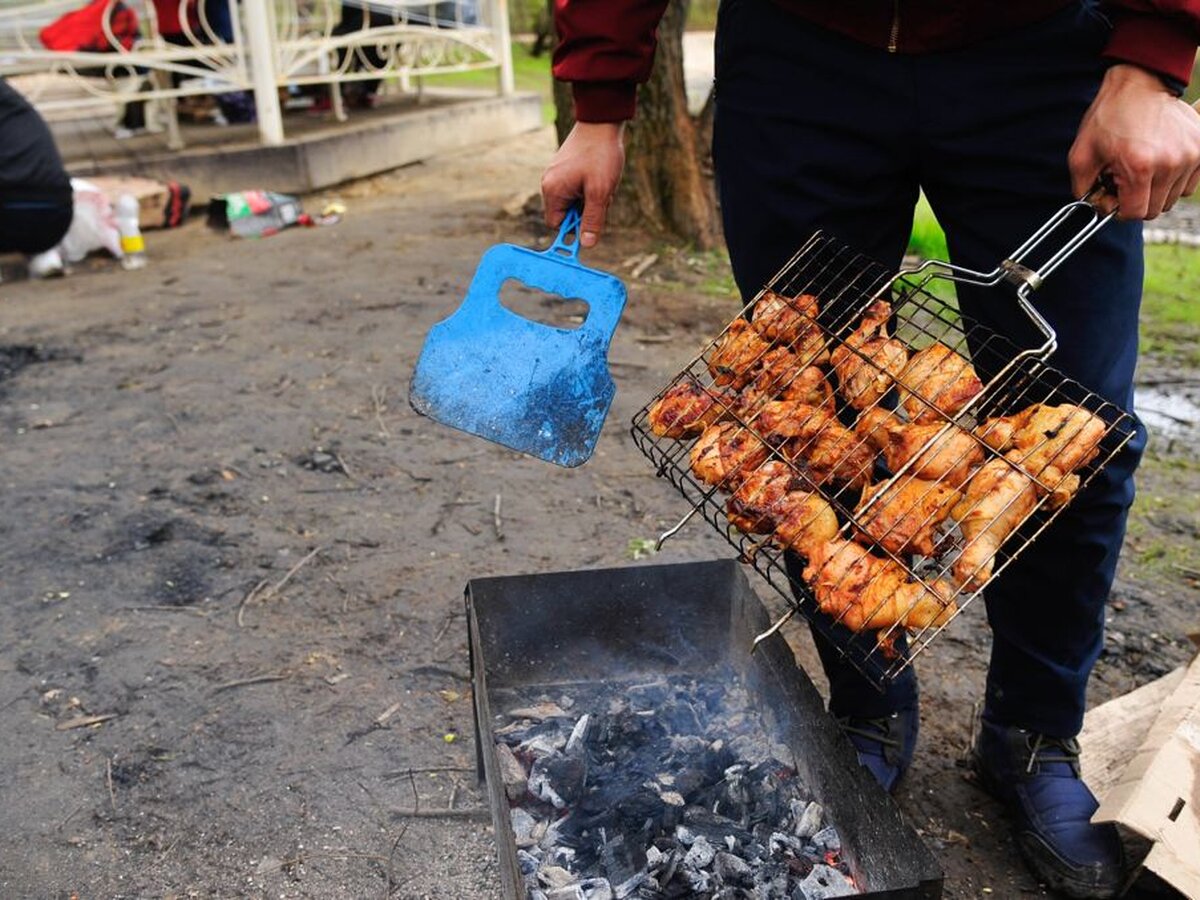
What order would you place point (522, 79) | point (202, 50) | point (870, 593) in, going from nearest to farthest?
1. point (870, 593)
2. point (202, 50)
3. point (522, 79)

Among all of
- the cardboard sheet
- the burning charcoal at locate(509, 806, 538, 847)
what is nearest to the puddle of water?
the cardboard sheet

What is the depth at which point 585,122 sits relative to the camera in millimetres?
2570

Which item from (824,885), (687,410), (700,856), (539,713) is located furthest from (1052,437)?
(539,713)

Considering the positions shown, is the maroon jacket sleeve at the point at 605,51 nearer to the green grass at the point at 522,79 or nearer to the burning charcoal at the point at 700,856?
the burning charcoal at the point at 700,856

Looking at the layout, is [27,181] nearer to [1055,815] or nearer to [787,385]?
[787,385]

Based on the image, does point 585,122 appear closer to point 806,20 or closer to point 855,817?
point 806,20

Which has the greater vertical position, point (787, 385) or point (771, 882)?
point (787, 385)

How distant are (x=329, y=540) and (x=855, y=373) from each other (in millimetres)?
2679

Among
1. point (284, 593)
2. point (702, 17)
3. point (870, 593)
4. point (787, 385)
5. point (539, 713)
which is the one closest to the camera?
point (870, 593)

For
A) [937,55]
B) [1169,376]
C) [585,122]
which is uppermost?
[937,55]

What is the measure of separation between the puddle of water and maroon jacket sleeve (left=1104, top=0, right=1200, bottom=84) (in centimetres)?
387

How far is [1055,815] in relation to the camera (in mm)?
2727

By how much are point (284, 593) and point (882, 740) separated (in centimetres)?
222

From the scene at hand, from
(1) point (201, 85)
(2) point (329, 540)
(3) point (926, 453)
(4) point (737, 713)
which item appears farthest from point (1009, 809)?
(1) point (201, 85)
